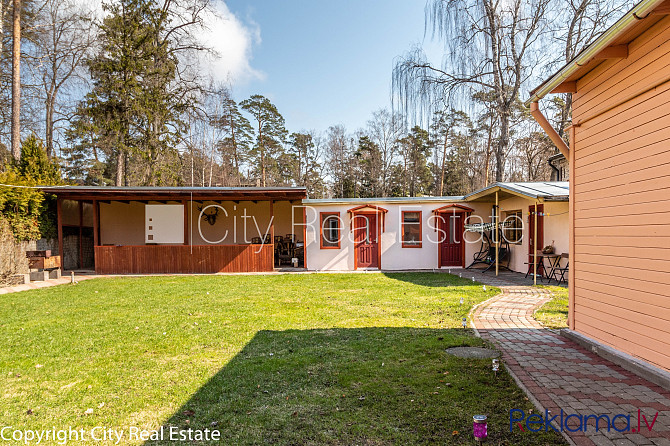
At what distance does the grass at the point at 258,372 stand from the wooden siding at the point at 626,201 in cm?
138

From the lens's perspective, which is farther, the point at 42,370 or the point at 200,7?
the point at 200,7

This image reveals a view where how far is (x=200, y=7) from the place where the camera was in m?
17.8

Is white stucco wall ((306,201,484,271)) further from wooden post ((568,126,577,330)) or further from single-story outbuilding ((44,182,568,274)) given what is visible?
wooden post ((568,126,577,330))

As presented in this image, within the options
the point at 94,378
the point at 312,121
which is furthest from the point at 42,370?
the point at 312,121

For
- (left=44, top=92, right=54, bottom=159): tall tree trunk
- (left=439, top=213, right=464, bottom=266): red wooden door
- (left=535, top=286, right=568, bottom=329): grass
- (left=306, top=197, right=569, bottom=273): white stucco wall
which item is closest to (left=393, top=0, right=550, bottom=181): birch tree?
(left=306, top=197, right=569, bottom=273): white stucco wall

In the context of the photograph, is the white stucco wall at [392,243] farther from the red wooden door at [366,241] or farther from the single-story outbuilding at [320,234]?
the red wooden door at [366,241]

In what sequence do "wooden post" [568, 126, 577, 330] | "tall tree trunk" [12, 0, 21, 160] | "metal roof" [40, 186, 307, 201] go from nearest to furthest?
"wooden post" [568, 126, 577, 330]
"metal roof" [40, 186, 307, 201]
"tall tree trunk" [12, 0, 21, 160]

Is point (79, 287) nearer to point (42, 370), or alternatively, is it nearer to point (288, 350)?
point (42, 370)

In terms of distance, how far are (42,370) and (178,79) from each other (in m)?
18.0

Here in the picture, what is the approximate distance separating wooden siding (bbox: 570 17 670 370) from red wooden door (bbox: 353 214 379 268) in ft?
28.1

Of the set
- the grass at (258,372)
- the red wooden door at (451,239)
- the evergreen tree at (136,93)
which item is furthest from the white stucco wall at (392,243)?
the evergreen tree at (136,93)

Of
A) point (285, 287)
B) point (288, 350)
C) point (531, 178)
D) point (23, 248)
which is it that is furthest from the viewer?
point (531, 178)

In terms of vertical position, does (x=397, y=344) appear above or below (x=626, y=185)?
below

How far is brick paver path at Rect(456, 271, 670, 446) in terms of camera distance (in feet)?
7.58
